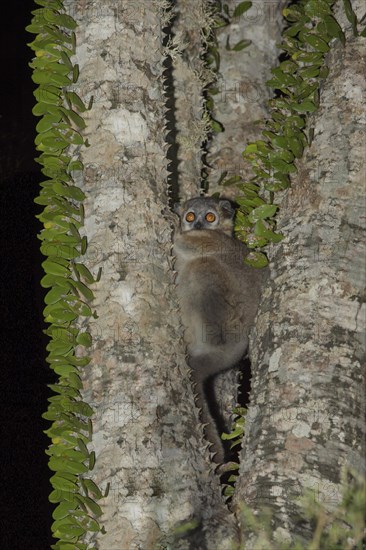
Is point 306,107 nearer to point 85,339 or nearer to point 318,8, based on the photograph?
point 318,8

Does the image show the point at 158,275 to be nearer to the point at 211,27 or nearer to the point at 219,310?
the point at 219,310

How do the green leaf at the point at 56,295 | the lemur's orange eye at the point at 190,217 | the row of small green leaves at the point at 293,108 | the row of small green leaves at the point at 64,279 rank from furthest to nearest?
the lemur's orange eye at the point at 190,217 → the row of small green leaves at the point at 293,108 → the green leaf at the point at 56,295 → the row of small green leaves at the point at 64,279

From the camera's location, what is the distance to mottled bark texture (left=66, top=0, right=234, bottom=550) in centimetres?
329

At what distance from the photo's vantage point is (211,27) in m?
5.92

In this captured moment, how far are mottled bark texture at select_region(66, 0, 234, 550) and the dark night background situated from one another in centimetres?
521

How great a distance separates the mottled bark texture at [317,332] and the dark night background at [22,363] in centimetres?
536

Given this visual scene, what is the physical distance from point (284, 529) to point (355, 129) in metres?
1.94

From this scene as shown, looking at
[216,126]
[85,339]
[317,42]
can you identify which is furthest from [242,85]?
[85,339]

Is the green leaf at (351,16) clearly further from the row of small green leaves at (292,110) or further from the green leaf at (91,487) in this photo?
the green leaf at (91,487)

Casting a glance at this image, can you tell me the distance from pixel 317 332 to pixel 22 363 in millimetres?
6103

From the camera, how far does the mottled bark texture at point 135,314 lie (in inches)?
129

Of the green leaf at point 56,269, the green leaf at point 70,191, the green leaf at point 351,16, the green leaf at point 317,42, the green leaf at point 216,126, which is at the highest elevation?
the green leaf at point 351,16

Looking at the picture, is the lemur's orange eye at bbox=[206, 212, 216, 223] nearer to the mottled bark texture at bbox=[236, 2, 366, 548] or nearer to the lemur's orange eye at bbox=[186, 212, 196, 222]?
the lemur's orange eye at bbox=[186, 212, 196, 222]

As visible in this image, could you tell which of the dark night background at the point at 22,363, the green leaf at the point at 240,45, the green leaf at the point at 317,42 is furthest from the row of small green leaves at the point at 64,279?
the dark night background at the point at 22,363
